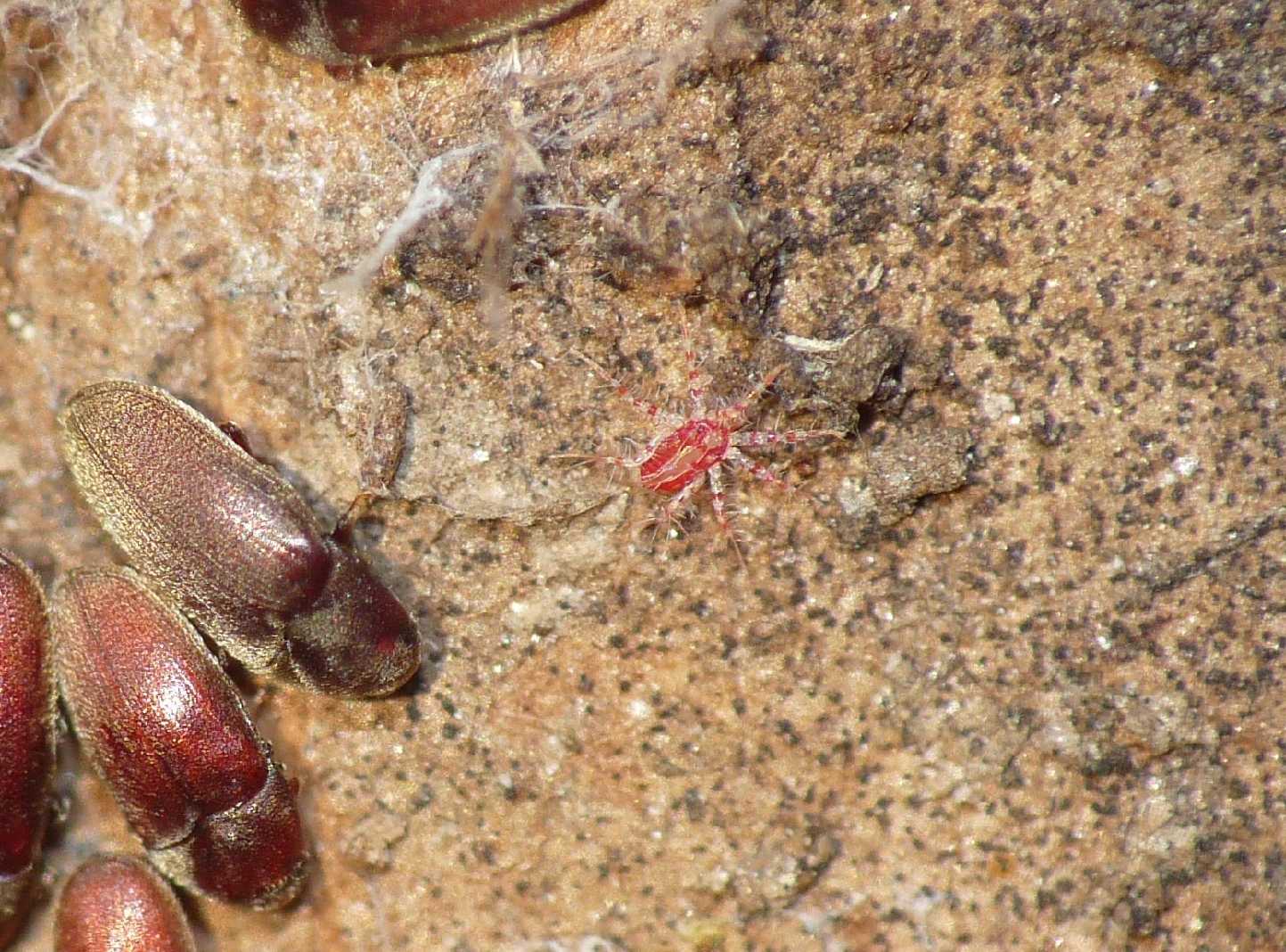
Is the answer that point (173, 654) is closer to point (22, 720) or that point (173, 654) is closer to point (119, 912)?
point (22, 720)

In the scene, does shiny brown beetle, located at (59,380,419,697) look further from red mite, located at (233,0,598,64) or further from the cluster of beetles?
red mite, located at (233,0,598,64)

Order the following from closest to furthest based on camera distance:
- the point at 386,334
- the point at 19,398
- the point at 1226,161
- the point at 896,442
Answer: the point at 1226,161, the point at 896,442, the point at 386,334, the point at 19,398

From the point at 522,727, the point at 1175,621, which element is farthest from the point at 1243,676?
the point at 522,727

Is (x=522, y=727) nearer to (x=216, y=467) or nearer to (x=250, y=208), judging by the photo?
(x=216, y=467)

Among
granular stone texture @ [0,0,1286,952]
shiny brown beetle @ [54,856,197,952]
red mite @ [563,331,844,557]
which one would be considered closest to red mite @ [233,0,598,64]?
granular stone texture @ [0,0,1286,952]

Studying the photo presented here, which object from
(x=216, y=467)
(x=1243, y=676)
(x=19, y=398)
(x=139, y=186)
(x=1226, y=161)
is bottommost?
(x=1243, y=676)

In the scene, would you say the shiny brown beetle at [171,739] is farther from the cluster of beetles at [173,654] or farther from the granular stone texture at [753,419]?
the granular stone texture at [753,419]
